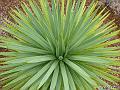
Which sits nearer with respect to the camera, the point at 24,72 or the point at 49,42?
the point at 49,42

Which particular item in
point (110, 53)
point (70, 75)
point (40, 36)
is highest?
point (40, 36)

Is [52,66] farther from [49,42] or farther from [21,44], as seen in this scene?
[21,44]

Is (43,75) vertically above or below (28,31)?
below

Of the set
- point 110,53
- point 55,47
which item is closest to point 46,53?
point 55,47

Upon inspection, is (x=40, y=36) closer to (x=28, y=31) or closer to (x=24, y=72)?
(x=28, y=31)

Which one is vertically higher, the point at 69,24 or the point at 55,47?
the point at 69,24

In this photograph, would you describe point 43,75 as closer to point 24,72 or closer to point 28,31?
point 24,72

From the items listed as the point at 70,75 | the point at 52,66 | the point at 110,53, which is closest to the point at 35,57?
the point at 52,66

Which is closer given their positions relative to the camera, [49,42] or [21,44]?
[49,42]
